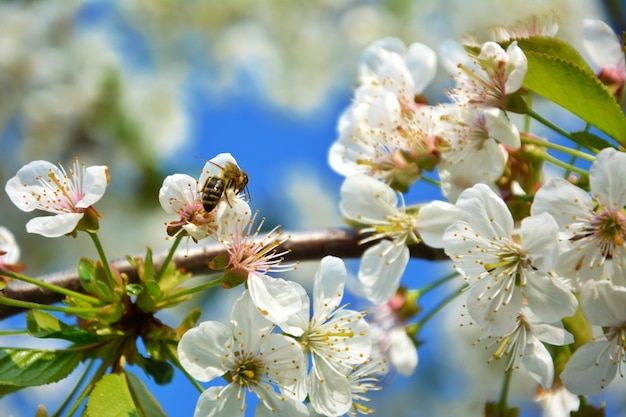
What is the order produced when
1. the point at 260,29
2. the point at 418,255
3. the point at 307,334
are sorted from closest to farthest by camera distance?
the point at 307,334
the point at 418,255
the point at 260,29

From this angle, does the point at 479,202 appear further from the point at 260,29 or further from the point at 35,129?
the point at 260,29

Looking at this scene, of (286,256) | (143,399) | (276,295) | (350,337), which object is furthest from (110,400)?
(286,256)

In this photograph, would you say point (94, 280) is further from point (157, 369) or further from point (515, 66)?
point (515, 66)

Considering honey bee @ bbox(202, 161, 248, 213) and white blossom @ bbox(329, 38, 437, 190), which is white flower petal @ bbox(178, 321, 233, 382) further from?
white blossom @ bbox(329, 38, 437, 190)

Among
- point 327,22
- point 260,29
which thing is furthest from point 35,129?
point 327,22

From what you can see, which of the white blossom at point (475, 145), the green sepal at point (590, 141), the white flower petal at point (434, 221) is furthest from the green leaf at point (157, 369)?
the green sepal at point (590, 141)

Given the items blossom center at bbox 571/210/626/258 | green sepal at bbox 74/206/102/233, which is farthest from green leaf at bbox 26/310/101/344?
blossom center at bbox 571/210/626/258
